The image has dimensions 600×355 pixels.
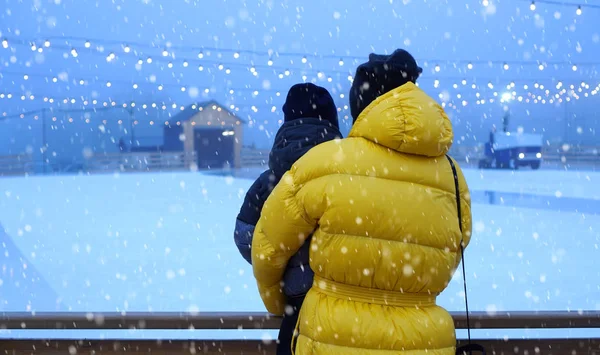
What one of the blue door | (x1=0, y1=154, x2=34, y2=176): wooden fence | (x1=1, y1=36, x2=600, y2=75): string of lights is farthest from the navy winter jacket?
the blue door

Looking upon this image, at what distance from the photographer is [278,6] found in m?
68.2

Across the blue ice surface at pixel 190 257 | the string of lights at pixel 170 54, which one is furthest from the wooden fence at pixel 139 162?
the blue ice surface at pixel 190 257

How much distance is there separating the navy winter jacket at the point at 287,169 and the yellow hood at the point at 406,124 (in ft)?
0.84

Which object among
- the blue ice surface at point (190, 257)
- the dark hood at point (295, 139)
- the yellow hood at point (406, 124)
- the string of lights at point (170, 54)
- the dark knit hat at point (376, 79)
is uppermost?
the dark knit hat at point (376, 79)

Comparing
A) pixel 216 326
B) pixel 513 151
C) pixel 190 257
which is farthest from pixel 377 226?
pixel 513 151

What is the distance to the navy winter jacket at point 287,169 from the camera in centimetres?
151

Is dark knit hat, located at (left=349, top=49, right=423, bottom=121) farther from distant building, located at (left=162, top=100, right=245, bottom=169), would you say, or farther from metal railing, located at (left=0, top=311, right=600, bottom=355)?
distant building, located at (left=162, top=100, right=245, bottom=169)

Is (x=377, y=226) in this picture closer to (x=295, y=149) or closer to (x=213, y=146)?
(x=295, y=149)

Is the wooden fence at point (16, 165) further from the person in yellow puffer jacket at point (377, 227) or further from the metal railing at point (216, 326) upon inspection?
the person in yellow puffer jacket at point (377, 227)

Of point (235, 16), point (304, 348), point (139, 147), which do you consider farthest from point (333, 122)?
point (235, 16)

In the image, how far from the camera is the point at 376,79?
145cm

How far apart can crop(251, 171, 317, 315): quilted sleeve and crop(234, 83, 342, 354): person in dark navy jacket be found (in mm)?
62

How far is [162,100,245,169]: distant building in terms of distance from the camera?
28656 millimetres

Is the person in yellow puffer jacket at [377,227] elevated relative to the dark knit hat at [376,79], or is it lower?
lower
